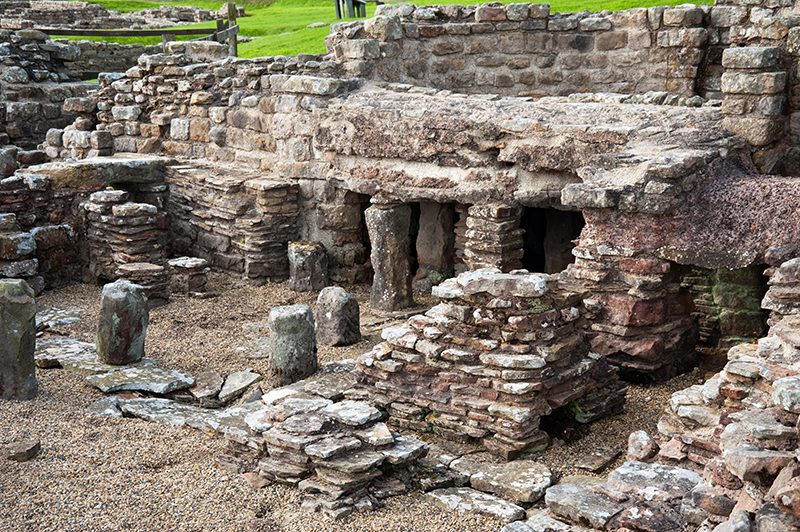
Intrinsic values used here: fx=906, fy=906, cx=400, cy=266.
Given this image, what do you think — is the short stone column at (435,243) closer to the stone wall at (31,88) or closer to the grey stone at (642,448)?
the grey stone at (642,448)

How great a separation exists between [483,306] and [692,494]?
2.55 meters

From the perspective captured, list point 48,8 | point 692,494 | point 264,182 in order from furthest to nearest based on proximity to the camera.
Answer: point 48,8 → point 264,182 → point 692,494

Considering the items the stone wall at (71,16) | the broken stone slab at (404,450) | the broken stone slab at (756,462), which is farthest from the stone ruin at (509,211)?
the stone wall at (71,16)

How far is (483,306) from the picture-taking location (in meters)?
7.38

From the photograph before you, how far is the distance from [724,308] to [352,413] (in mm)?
4362

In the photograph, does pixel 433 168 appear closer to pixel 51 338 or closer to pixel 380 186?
pixel 380 186

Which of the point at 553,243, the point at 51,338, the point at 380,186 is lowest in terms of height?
the point at 51,338

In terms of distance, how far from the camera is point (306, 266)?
12.2 metres

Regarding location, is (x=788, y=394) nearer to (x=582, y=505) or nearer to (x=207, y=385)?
(x=582, y=505)

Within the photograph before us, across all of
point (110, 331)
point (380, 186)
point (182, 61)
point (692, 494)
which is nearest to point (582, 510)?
point (692, 494)

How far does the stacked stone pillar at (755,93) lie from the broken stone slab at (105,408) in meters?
6.63

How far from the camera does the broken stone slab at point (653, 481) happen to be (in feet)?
18.9

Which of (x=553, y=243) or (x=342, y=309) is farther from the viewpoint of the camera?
(x=553, y=243)

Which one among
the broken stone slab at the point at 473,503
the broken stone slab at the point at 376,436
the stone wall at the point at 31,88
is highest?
the stone wall at the point at 31,88
